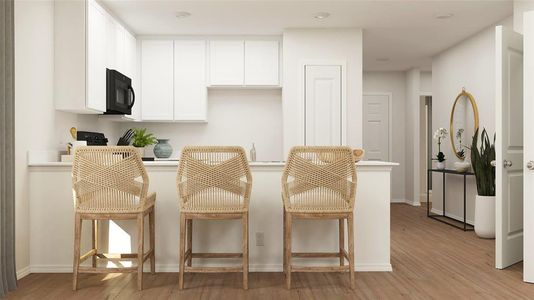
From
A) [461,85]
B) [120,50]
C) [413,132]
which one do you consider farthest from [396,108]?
[120,50]

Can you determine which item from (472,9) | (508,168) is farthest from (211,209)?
(472,9)

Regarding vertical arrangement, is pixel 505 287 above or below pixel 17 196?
below

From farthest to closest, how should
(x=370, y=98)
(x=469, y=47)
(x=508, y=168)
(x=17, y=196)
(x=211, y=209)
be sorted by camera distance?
1. (x=370, y=98)
2. (x=469, y=47)
3. (x=508, y=168)
4. (x=17, y=196)
5. (x=211, y=209)

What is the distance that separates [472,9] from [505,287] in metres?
2.86

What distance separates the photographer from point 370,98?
8.14m

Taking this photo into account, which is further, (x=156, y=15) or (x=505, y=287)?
(x=156, y=15)

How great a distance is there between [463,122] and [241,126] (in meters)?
2.96

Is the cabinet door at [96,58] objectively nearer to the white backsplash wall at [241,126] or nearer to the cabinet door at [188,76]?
the cabinet door at [188,76]

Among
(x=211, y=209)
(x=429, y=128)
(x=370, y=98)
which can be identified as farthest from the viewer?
(x=429, y=128)

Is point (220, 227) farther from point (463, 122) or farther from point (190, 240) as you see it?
point (463, 122)

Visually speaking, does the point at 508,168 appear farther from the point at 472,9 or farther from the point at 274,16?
the point at 274,16

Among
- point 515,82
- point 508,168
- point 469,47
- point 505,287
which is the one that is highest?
point 469,47

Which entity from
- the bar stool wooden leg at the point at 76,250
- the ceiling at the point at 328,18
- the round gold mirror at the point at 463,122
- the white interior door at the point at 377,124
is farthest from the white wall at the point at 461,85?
the bar stool wooden leg at the point at 76,250

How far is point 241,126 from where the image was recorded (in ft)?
19.5
